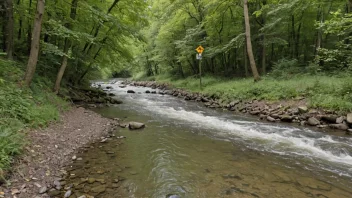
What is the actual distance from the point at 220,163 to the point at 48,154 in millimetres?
4049

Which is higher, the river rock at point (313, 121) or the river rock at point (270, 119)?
the river rock at point (313, 121)

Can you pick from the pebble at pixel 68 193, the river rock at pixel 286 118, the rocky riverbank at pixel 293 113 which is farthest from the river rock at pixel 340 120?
the pebble at pixel 68 193

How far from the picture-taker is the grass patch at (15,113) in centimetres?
384

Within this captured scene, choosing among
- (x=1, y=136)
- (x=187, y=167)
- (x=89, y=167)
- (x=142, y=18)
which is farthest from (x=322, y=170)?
(x=142, y=18)

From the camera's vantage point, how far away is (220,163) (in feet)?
17.0

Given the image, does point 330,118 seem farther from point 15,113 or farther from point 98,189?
point 15,113

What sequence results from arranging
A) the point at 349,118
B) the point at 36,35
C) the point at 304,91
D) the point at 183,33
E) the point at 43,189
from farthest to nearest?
1. the point at 183,33
2. the point at 304,91
3. the point at 349,118
4. the point at 36,35
5. the point at 43,189

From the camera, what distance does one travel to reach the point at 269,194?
3844 mm

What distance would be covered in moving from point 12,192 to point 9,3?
842cm

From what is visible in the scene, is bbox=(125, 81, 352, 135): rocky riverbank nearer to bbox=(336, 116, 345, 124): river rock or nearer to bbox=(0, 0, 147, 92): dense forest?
bbox=(336, 116, 345, 124): river rock

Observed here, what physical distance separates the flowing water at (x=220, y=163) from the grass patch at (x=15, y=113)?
1238 mm

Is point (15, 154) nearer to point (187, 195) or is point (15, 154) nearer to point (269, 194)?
point (187, 195)

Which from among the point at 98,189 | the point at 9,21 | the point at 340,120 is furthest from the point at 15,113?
the point at 340,120

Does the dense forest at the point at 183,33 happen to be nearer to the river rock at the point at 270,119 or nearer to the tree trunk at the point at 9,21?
the tree trunk at the point at 9,21
